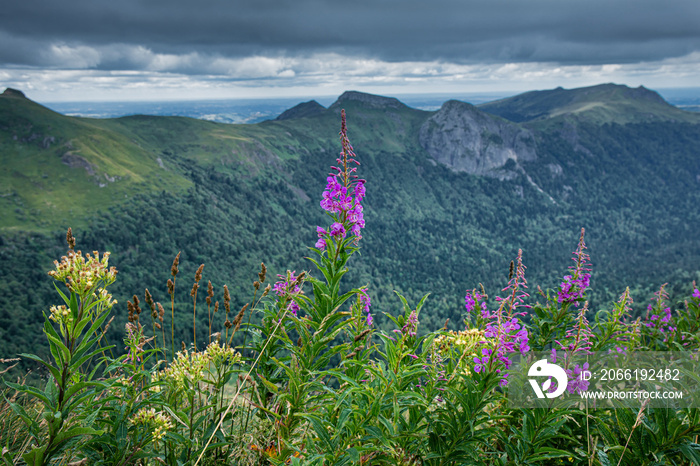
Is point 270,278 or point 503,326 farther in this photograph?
point 270,278

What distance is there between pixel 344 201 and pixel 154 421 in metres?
2.92

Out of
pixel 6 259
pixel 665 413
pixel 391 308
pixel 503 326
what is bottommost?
pixel 391 308

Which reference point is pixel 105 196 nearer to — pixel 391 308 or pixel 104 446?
pixel 391 308

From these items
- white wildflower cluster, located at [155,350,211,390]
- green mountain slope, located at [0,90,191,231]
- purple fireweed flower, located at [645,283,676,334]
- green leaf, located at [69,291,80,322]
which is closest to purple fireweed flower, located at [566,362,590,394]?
white wildflower cluster, located at [155,350,211,390]

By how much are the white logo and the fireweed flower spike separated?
2.61 m

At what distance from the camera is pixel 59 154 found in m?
170

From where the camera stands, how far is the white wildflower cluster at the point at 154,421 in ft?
11.9

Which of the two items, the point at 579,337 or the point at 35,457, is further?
the point at 579,337

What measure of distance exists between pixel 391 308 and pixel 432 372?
147m

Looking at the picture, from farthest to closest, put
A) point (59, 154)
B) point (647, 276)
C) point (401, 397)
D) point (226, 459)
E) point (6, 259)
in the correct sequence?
point (59, 154)
point (647, 276)
point (6, 259)
point (226, 459)
point (401, 397)

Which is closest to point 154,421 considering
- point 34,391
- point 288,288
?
point 34,391

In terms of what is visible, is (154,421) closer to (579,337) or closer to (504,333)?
(504,333)

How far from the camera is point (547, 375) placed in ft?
14.7

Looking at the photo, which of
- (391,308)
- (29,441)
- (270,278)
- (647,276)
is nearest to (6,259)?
(270,278)
